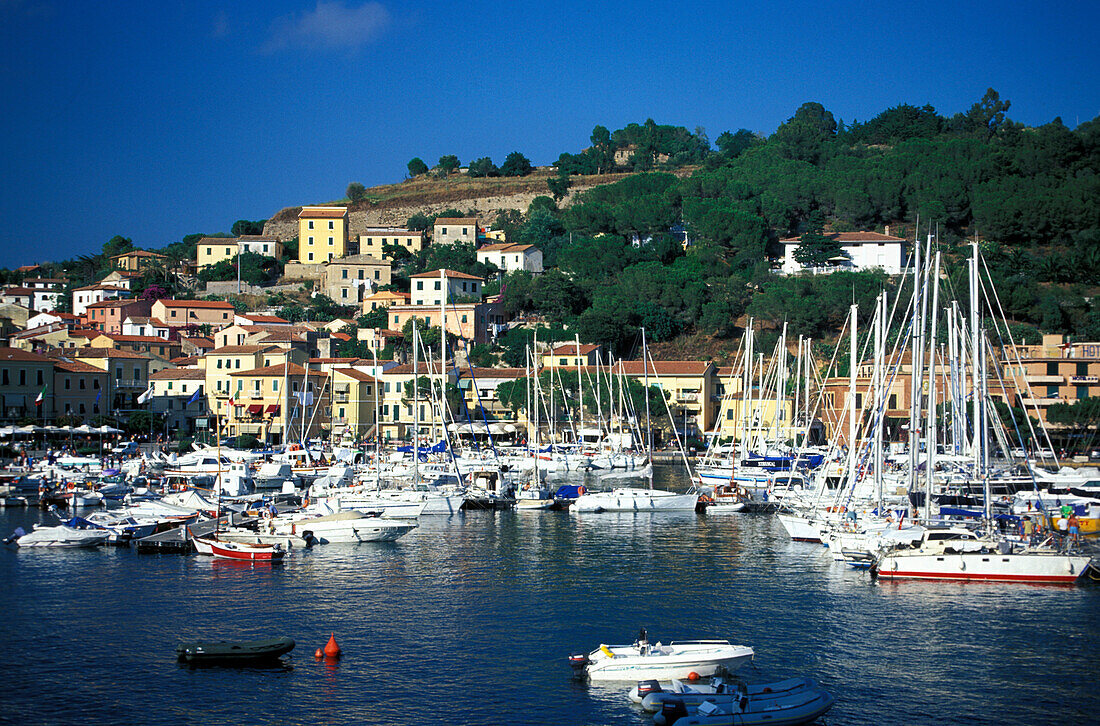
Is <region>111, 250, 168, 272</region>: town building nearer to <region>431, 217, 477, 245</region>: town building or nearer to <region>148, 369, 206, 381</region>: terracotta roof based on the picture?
<region>431, 217, 477, 245</region>: town building

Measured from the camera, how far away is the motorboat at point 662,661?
17.8 m

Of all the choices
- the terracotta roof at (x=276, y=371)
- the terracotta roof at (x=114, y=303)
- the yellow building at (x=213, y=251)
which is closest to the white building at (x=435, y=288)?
the terracotta roof at (x=276, y=371)

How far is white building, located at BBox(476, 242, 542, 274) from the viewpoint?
305 feet

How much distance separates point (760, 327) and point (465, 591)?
55430 millimetres

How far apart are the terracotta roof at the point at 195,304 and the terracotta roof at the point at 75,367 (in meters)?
18.4

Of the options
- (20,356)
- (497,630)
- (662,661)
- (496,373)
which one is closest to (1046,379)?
(496,373)

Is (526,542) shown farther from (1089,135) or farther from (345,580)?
(1089,135)

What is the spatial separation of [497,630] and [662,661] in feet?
17.2

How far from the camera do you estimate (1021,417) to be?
182 feet

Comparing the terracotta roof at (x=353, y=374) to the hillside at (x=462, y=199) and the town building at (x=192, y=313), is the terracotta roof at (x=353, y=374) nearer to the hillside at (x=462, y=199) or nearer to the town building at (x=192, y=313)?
the town building at (x=192, y=313)

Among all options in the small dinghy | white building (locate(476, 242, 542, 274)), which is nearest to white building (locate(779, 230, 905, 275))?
white building (locate(476, 242, 542, 274))

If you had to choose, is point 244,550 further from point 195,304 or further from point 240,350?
point 195,304

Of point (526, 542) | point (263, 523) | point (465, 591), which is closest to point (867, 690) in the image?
point (465, 591)

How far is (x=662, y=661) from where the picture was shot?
58.5ft
